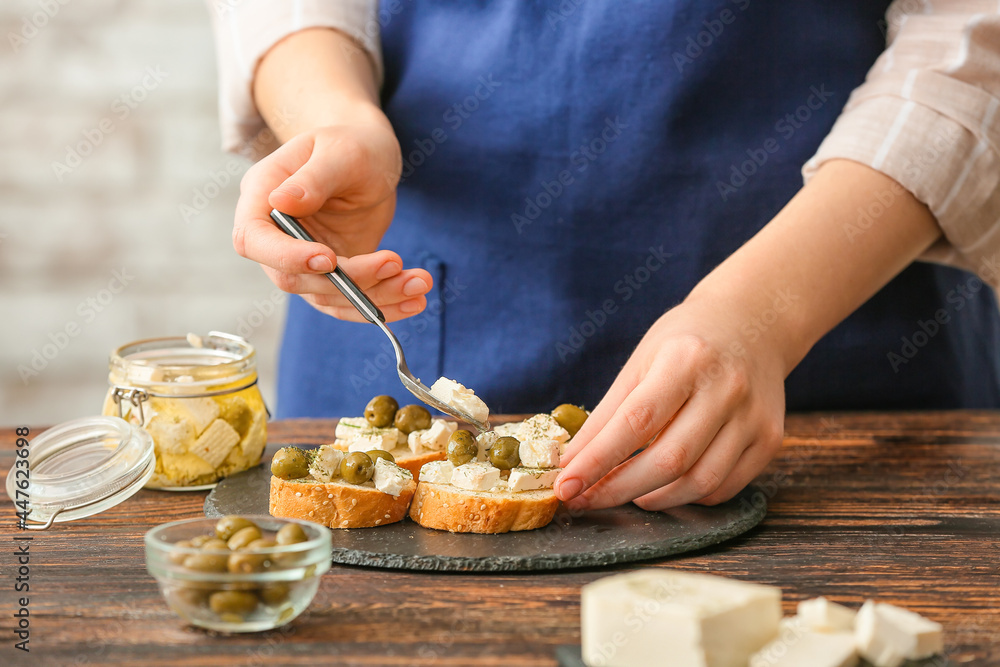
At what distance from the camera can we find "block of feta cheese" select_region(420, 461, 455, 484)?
1203 millimetres

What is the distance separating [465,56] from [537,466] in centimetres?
92

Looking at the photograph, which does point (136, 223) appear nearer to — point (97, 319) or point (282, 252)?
point (97, 319)

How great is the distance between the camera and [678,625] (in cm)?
76

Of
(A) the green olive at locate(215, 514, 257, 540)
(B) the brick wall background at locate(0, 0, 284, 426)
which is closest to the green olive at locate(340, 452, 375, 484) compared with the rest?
(A) the green olive at locate(215, 514, 257, 540)

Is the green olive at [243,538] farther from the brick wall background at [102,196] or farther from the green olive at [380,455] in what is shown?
the brick wall background at [102,196]

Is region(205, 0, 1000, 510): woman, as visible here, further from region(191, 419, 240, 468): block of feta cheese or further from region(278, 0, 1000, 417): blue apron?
region(191, 419, 240, 468): block of feta cheese

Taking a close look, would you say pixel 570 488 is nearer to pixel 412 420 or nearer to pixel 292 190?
pixel 412 420

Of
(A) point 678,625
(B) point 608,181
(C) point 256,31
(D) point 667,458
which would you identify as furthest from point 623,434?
(C) point 256,31

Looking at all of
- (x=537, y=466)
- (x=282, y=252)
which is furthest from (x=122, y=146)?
(x=537, y=466)

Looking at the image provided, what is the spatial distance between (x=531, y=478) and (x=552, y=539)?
106 millimetres

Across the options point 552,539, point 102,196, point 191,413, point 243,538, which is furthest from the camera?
point 102,196

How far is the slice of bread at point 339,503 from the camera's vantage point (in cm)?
116

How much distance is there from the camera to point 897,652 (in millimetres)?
781

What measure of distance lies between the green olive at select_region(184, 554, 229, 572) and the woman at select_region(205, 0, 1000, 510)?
57 centimetres
